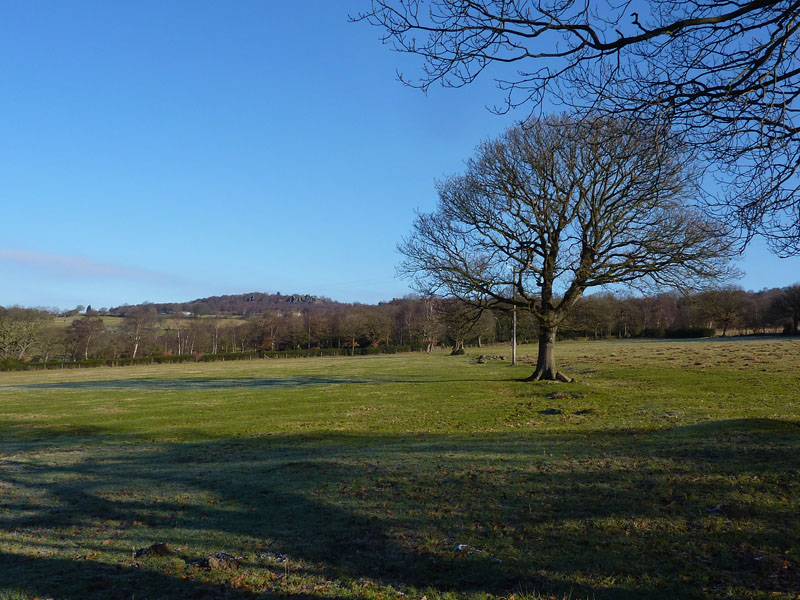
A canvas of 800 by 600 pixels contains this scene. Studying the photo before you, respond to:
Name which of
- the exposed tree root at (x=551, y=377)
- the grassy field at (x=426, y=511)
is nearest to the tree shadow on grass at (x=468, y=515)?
the grassy field at (x=426, y=511)

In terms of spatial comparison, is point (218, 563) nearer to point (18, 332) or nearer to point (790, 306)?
point (790, 306)

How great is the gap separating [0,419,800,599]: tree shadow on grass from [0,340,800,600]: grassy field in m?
0.03

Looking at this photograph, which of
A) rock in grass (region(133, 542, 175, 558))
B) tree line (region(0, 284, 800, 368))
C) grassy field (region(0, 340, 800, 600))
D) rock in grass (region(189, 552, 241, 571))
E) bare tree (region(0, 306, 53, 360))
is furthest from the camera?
bare tree (region(0, 306, 53, 360))

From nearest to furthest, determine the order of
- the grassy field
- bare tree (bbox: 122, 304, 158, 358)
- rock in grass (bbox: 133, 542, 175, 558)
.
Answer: the grassy field < rock in grass (bbox: 133, 542, 175, 558) < bare tree (bbox: 122, 304, 158, 358)

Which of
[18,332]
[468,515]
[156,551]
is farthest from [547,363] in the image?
[18,332]

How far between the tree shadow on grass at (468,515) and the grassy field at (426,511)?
30 mm

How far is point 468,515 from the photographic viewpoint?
6363 millimetres

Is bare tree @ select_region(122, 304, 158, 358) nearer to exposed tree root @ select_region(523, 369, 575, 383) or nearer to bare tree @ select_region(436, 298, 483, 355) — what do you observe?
bare tree @ select_region(436, 298, 483, 355)

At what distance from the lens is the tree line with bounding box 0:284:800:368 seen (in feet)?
270

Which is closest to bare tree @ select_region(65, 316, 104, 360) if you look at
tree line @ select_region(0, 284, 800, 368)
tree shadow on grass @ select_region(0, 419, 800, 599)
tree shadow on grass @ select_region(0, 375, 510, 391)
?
tree line @ select_region(0, 284, 800, 368)

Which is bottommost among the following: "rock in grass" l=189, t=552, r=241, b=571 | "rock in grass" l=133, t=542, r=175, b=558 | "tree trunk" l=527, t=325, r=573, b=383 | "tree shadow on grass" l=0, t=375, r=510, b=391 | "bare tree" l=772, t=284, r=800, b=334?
"tree shadow on grass" l=0, t=375, r=510, b=391

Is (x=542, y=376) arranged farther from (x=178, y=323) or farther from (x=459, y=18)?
(x=178, y=323)

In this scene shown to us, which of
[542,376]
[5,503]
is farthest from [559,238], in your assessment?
[5,503]

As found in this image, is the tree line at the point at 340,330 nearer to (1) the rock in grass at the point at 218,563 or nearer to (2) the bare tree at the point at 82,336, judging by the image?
(2) the bare tree at the point at 82,336
